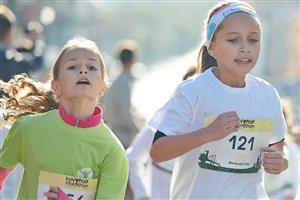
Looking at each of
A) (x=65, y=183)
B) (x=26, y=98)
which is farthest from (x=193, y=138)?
(x=26, y=98)

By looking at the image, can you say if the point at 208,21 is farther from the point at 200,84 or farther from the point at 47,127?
the point at 47,127

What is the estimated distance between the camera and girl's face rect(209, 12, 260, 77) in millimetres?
4965

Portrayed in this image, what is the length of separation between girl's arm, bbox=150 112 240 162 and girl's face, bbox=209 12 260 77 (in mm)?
318

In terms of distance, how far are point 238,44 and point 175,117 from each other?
0.47m

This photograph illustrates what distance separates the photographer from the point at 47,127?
474cm

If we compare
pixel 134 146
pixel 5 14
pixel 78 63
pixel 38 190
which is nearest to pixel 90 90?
pixel 78 63

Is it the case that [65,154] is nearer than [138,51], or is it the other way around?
[65,154]

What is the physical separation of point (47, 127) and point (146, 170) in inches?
145

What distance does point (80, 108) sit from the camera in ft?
15.6

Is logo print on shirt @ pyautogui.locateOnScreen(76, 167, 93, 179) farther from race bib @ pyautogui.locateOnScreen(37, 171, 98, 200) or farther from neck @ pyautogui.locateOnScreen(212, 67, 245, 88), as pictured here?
neck @ pyautogui.locateOnScreen(212, 67, 245, 88)

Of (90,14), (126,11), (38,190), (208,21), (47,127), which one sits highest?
(126,11)

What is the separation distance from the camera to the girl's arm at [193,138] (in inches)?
187

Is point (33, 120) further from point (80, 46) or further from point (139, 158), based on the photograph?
point (139, 158)

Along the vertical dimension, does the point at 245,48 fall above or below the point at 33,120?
above
